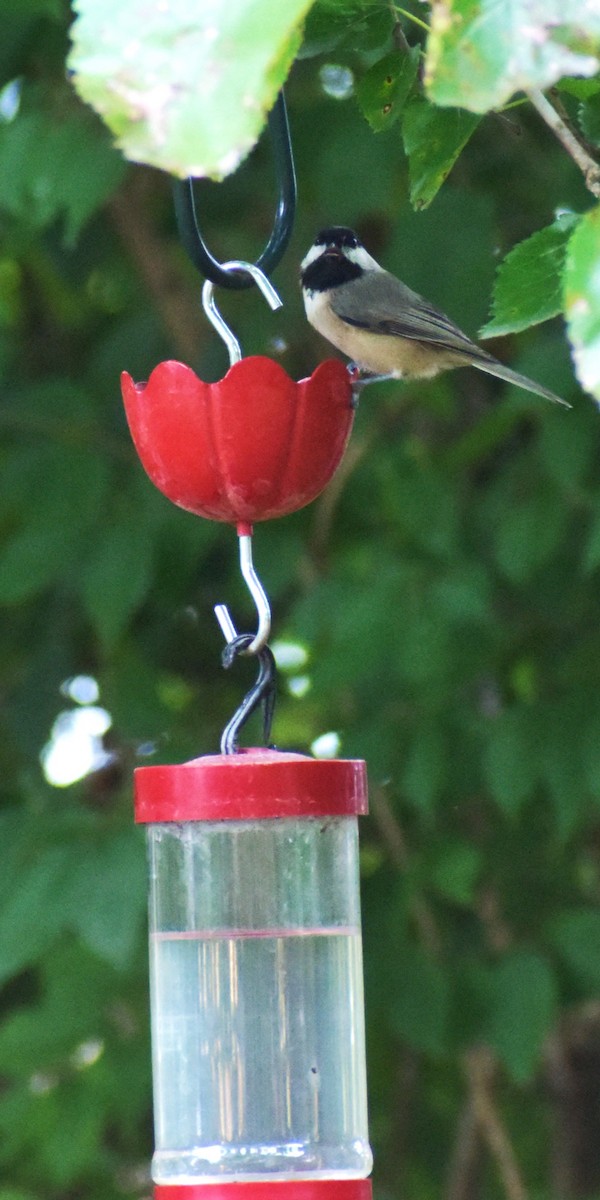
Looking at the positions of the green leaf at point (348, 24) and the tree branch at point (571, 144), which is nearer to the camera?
the tree branch at point (571, 144)

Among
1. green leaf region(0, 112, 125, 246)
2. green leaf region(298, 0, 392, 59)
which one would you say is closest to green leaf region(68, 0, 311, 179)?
green leaf region(298, 0, 392, 59)

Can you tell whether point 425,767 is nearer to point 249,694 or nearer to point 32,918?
point 32,918

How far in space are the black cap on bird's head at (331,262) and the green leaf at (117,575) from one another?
76 centimetres

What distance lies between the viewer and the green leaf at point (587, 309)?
1.03 metres

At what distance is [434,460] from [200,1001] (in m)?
2.40

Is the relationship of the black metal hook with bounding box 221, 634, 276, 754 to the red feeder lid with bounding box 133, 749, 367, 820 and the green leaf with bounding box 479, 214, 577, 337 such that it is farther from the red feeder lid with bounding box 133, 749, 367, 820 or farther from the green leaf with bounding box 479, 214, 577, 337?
the green leaf with bounding box 479, 214, 577, 337

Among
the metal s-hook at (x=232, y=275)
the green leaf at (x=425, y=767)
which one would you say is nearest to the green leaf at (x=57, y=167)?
the metal s-hook at (x=232, y=275)

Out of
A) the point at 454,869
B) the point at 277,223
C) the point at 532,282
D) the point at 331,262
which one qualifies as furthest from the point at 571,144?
the point at 454,869

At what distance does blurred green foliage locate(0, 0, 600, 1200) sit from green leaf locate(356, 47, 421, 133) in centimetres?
149

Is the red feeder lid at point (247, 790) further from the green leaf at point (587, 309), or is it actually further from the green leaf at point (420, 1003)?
the green leaf at point (420, 1003)

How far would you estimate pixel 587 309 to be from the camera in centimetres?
104

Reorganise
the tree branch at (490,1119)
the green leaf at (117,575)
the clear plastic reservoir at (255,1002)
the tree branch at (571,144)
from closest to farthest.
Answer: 1. the tree branch at (571,144)
2. the clear plastic reservoir at (255,1002)
3. the green leaf at (117,575)
4. the tree branch at (490,1119)

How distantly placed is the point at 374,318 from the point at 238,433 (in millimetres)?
1686

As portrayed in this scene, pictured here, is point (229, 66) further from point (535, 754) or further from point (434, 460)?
point (434, 460)
